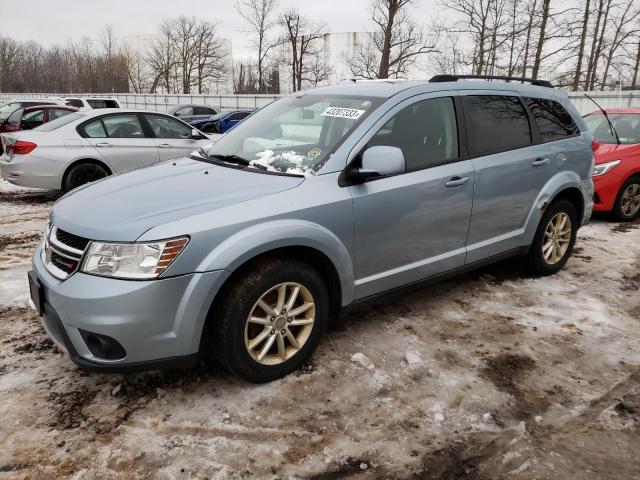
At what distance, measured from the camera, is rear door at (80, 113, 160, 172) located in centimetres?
815

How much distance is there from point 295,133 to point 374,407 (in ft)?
6.45

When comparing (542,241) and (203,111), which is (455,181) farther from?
(203,111)

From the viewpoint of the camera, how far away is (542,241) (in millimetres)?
4715

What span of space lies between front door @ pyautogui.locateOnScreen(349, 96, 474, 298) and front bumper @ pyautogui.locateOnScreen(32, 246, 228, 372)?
109 cm

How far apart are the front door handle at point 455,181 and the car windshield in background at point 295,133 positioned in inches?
30.3

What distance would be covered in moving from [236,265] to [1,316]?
95.2 inches

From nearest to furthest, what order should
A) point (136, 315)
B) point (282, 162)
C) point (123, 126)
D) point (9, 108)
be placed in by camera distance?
point (136, 315), point (282, 162), point (123, 126), point (9, 108)

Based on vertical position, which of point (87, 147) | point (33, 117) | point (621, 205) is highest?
point (33, 117)

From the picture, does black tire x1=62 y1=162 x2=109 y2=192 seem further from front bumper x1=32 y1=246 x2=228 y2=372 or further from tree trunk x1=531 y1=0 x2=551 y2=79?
tree trunk x1=531 y1=0 x2=551 y2=79

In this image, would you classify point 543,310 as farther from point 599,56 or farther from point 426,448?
point 599,56

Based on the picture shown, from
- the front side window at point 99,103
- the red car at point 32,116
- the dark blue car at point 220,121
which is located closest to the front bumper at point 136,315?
the red car at point 32,116

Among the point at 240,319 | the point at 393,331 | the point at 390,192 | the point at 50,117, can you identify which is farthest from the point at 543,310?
the point at 50,117

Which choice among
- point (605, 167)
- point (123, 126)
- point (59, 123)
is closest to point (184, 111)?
point (123, 126)

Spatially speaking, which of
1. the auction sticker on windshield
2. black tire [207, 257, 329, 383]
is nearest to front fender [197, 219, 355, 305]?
black tire [207, 257, 329, 383]
